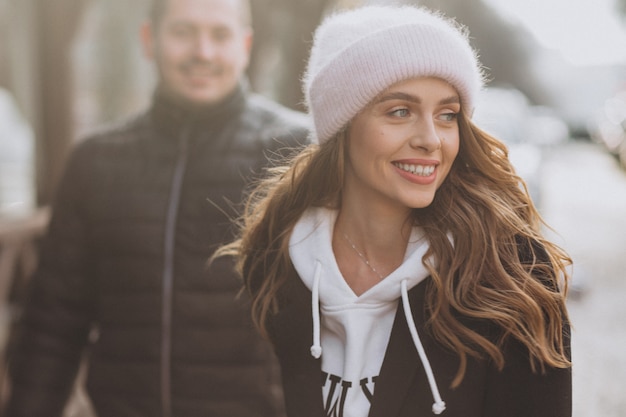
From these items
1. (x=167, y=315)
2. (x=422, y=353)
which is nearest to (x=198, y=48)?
(x=167, y=315)

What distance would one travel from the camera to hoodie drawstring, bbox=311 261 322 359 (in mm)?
1795

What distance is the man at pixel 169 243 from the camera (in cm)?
266

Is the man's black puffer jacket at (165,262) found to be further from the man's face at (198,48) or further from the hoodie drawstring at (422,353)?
the hoodie drawstring at (422,353)

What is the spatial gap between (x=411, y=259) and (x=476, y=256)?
0.54ft

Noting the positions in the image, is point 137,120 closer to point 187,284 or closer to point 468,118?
A: point 187,284

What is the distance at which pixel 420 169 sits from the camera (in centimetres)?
174

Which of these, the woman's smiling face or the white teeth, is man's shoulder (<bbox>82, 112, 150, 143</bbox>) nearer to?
the woman's smiling face

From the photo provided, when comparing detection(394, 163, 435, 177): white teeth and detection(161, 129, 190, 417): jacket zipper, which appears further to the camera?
detection(161, 129, 190, 417): jacket zipper

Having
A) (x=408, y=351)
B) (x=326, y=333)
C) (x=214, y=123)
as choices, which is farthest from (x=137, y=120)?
(x=408, y=351)

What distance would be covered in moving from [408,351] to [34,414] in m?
2.03

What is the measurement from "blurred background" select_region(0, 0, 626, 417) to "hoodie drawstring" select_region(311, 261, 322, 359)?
0.70 metres

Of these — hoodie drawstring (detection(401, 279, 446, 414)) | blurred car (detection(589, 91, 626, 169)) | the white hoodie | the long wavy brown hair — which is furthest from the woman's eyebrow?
blurred car (detection(589, 91, 626, 169))

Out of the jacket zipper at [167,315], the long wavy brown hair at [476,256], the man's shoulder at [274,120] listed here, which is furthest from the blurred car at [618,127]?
the long wavy brown hair at [476,256]

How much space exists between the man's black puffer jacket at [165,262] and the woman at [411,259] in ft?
2.31
